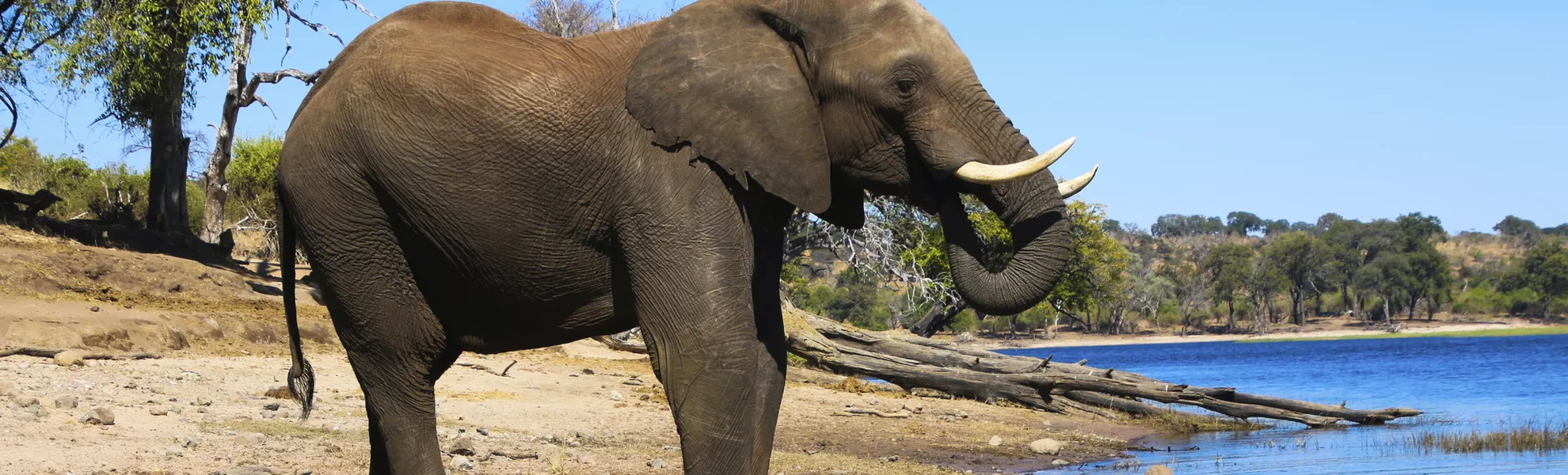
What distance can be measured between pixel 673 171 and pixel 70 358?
25.6 feet

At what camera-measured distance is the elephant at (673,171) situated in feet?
16.0

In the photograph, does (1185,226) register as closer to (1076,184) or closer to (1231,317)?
(1231,317)

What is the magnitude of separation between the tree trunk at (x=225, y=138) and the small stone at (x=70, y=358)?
452 inches

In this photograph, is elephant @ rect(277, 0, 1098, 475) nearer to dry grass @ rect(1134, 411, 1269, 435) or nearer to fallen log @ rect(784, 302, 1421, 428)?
fallen log @ rect(784, 302, 1421, 428)

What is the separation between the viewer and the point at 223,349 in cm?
1286

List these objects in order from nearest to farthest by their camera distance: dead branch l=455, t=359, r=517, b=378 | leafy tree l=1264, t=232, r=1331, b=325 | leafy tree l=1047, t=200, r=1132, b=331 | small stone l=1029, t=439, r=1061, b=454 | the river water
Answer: dead branch l=455, t=359, r=517, b=378 < small stone l=1029, t=439, r=1061, b=454 < the river water < leafy tree l=1047, t=200, r=1132, b=331 < leafy tree l=1264, t=232, r=1331, b=325

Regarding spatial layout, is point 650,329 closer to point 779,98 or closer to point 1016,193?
point 779,98

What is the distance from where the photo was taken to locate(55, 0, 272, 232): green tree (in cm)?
1889

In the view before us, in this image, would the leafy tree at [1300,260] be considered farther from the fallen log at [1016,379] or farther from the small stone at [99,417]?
the small stone at [99,417]

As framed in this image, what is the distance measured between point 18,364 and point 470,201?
6816mm

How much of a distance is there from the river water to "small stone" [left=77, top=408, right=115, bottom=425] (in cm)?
792

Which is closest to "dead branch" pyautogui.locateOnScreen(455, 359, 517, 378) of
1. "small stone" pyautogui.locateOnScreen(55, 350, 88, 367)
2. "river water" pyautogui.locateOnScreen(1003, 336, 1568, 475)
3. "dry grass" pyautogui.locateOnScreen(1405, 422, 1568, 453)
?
"small stone" pyautogui.locateOnScreen(55, 350, 88, 367)

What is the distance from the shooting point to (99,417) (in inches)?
321

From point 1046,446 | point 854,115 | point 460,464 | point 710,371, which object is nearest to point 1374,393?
point 1046,446
